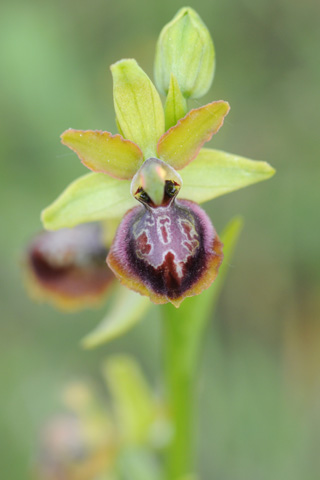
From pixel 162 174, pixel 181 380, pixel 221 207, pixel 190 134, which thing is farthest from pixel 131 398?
pixel 221 207

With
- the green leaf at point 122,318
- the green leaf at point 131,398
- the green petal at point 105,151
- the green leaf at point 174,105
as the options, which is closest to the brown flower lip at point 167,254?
the green petal at point 105,151

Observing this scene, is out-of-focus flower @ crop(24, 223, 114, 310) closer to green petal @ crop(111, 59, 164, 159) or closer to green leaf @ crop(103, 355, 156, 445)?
green leaf @ crop(103, 355, 156, 445)

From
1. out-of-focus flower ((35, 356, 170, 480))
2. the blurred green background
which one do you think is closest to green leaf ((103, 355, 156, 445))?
out-of-focus flower ((35, 356, 170, 480))

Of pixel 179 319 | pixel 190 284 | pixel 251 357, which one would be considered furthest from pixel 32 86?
pixel 190 284

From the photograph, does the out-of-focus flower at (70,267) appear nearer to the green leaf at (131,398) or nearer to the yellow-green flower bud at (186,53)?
the green leaf at (131,398)

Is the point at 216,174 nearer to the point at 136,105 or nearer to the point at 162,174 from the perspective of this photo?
the point at 162,174

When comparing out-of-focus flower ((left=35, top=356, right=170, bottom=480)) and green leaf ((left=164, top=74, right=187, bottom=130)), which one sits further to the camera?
out-of-focus flower ((left=35, top=356, right=170, bottom=480))
